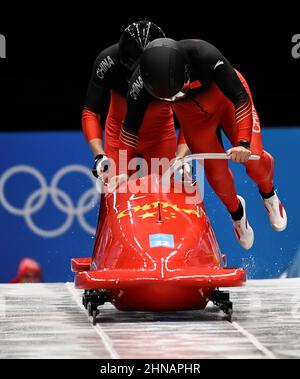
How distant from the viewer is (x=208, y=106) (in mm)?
5180

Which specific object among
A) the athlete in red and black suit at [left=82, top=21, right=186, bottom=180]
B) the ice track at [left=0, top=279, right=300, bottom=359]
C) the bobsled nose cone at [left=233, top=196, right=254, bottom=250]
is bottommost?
the ice track at [left=0, top=279, right=300, bottom=359]

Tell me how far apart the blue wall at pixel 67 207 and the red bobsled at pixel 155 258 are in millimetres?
2147

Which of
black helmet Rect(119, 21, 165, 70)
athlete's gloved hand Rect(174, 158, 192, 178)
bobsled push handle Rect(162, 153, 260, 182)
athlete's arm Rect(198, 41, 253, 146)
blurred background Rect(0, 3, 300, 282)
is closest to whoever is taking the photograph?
bobsled push handle Rect(162, 153, 260, 182)

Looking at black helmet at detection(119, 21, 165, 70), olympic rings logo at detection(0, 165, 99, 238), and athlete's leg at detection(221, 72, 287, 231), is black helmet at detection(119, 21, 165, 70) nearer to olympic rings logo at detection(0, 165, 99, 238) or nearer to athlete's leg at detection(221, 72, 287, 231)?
athlete's leg at detection(221, 72, 287, 231)

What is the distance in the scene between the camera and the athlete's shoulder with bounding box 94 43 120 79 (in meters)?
5.72

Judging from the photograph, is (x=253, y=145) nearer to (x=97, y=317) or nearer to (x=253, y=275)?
(x=97, y=317)

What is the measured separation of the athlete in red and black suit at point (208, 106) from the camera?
4.60 m

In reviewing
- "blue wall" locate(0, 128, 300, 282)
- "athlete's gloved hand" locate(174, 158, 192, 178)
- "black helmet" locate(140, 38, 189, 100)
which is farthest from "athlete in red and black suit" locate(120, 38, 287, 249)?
"blue wall" locate(0, 128, 300, 282)

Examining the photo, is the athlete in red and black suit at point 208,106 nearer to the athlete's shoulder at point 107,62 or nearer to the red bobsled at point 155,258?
the red bobsled at point 155,258

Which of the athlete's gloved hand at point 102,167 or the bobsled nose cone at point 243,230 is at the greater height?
the athlete's gloved hand at point 102,167

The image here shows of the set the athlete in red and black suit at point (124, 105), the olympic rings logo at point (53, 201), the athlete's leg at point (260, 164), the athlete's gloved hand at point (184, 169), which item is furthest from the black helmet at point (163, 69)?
the olympic rings logo at point (53, 201)

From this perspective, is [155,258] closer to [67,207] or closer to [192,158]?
[192,158]

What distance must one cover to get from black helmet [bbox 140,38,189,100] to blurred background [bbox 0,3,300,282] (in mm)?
2572

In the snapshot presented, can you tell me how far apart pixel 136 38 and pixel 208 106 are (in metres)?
0.61
